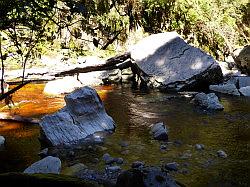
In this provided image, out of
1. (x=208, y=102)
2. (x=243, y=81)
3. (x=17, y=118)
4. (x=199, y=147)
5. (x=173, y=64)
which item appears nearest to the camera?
(x=199, y=147)

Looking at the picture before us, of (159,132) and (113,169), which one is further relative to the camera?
(159,132)

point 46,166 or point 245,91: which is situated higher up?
point 245,91

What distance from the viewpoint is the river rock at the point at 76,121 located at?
6.20 m

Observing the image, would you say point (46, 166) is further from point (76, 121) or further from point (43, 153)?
point (76, 121)

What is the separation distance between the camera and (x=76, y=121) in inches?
263

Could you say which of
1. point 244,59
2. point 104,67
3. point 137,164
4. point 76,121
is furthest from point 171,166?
point 104,67

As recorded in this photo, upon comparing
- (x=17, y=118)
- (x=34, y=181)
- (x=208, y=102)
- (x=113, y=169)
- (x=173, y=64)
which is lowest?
(x=113, y=169)

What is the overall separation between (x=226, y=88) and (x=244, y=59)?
6.83 ft

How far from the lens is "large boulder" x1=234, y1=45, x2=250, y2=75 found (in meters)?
12.0

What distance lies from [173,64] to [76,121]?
5230 millimetres

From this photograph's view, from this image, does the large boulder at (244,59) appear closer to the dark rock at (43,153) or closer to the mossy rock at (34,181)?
the dark rock at (43,153)

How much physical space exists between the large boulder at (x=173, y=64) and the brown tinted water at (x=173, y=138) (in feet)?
4.12

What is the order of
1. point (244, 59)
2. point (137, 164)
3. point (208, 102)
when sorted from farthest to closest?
point (244, 59), point (208, 102), point (137, 164)

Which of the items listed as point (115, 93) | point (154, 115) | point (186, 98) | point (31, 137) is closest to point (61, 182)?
point (31, 137)
